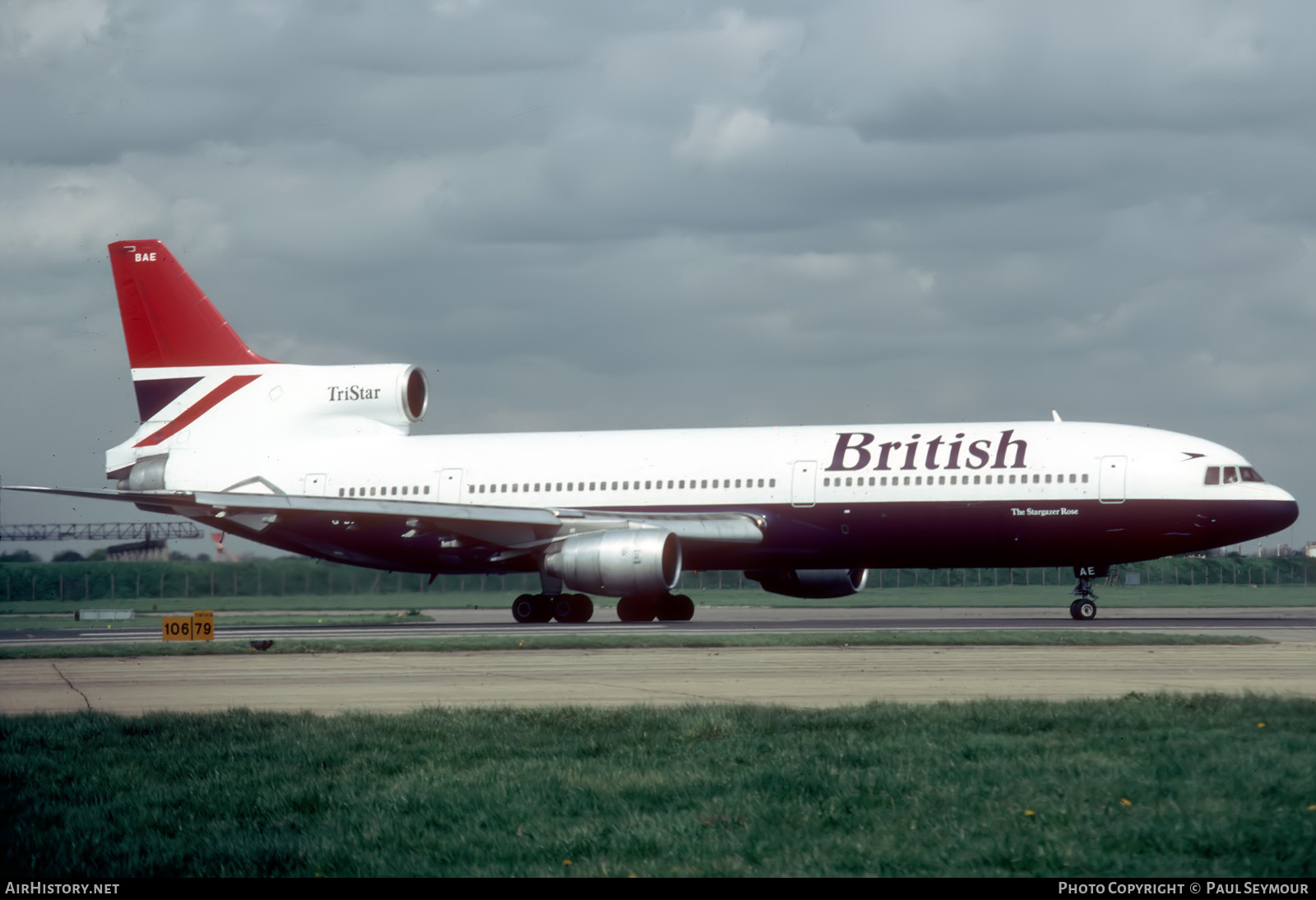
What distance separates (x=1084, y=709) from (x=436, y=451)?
85.8 ft

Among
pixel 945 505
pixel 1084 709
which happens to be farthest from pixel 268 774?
pixel 945 505

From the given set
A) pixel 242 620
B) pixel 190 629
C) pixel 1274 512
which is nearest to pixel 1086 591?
pixel 1274 512

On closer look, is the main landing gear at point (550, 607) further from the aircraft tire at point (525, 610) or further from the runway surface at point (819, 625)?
the runway surface at point (819, 625)

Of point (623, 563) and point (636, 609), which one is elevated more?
point (623, 563)

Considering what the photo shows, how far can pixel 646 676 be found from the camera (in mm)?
17719

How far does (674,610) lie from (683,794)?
25803 millimetres

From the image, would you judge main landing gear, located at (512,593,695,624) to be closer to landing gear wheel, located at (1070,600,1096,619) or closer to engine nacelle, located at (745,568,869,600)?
engine nacelle, located at (745,568,869,600)

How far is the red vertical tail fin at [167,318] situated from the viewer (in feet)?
129

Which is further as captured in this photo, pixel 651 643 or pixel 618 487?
pixel 618 487

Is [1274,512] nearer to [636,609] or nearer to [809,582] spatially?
[809,582]

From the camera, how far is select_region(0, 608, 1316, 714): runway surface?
15.0 metres

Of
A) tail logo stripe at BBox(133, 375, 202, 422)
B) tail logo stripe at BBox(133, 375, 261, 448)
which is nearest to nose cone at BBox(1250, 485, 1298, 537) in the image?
tail logo stripe at BBox(133, 375, 261, 448)

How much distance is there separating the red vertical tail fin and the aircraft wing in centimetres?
517

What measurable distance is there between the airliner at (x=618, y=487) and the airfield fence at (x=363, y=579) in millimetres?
4865
